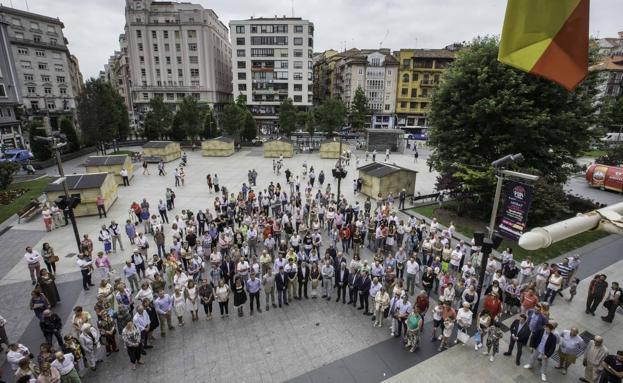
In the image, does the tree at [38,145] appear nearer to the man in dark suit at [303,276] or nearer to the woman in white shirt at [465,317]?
the man in dark suit at [303,276]

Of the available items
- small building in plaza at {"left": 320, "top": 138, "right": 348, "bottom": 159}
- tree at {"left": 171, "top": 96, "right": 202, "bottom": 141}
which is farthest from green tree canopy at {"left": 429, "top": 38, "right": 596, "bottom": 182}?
tree at {"left": 171, "top": 96, "right": 202, "bottom": 141}

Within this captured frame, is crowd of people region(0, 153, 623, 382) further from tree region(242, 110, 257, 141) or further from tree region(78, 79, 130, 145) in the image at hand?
tree region(242, 110, 257, 141)

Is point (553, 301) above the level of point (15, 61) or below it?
below

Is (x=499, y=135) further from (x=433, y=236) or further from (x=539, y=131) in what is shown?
(x=433, y=236)

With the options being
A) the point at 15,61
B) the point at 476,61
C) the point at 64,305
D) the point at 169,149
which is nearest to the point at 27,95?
the point at 15,61

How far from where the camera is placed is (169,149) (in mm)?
37312

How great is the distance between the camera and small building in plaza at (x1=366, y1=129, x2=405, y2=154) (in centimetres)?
4575

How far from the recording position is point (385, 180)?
23.3 meters

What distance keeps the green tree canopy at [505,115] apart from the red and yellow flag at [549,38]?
14.3 metres

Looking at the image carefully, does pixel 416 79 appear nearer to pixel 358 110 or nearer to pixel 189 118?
pixel 358 110

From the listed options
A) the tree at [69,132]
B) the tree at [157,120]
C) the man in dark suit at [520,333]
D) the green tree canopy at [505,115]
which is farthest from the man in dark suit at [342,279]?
the tree at [157,120]

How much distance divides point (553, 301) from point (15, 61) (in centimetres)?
7654

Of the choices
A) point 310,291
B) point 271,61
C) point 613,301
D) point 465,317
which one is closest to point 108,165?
point 310,291

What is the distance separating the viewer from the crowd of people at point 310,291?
818 centimetres
